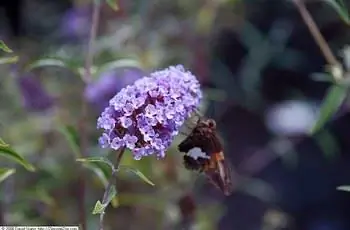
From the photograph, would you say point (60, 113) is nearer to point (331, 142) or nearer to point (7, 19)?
point (331, 142)

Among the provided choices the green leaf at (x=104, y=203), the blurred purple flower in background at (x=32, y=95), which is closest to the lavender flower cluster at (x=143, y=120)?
the green leaf at (x=104, y=203)

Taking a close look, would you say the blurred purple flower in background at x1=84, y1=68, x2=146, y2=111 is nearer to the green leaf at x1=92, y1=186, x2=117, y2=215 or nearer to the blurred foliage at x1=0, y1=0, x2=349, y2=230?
the blurred foliage at x1=0, y1=0, x2=349, y2=230

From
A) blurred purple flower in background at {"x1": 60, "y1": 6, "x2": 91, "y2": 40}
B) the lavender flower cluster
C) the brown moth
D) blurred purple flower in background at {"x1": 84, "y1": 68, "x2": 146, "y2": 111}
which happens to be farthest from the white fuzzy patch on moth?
blurred purple flower in background at {"x1": 60, "y1": 6, "x2": 91, "y2": 40}

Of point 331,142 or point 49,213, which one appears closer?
point 49,213

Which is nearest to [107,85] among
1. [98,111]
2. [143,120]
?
[98,111]

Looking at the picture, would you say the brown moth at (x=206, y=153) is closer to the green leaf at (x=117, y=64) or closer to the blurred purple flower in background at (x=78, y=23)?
the green leaf at (x=117, y=64)

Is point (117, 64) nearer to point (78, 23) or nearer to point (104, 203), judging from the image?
point (104, 203)

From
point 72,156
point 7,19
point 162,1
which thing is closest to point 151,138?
point 72,156
